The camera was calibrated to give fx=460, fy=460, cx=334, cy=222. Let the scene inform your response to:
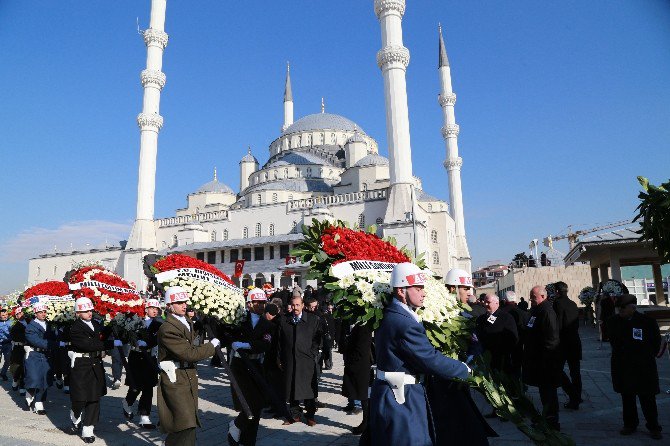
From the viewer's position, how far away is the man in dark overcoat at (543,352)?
600 cm

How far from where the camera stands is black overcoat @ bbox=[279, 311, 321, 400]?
6.72 meters

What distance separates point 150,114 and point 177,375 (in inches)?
1749

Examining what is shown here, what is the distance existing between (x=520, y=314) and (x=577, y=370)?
1.14 meters

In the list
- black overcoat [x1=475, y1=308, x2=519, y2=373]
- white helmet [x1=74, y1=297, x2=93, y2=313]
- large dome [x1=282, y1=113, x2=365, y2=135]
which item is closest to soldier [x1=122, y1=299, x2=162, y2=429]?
white helmet [x1=74, y1=297, x2=93, y2=313]

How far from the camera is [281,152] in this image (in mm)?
64938

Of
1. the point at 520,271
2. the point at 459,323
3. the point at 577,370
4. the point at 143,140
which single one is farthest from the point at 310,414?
the point at 143,140

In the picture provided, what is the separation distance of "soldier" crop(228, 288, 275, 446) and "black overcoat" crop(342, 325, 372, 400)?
1.23 metres

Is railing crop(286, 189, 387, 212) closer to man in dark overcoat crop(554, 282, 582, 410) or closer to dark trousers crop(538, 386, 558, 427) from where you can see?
man in dark overcoat crop(554, 282, 582, 410)

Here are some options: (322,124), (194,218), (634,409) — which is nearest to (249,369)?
(634,409)

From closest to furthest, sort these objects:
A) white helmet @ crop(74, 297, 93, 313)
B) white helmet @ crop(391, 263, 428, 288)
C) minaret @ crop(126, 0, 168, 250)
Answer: white helmet @ crop(391, 263, 428, 288)
white helmet @ crop(74, 297, 93, 313)
minaret @ crop(126, 0, 168, 250)

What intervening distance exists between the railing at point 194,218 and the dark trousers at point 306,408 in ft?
152

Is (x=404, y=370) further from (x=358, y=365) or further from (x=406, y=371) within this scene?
(x=358, y=365)

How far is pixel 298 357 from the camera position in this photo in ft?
22.6

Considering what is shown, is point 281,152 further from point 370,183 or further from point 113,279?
point 113,279
